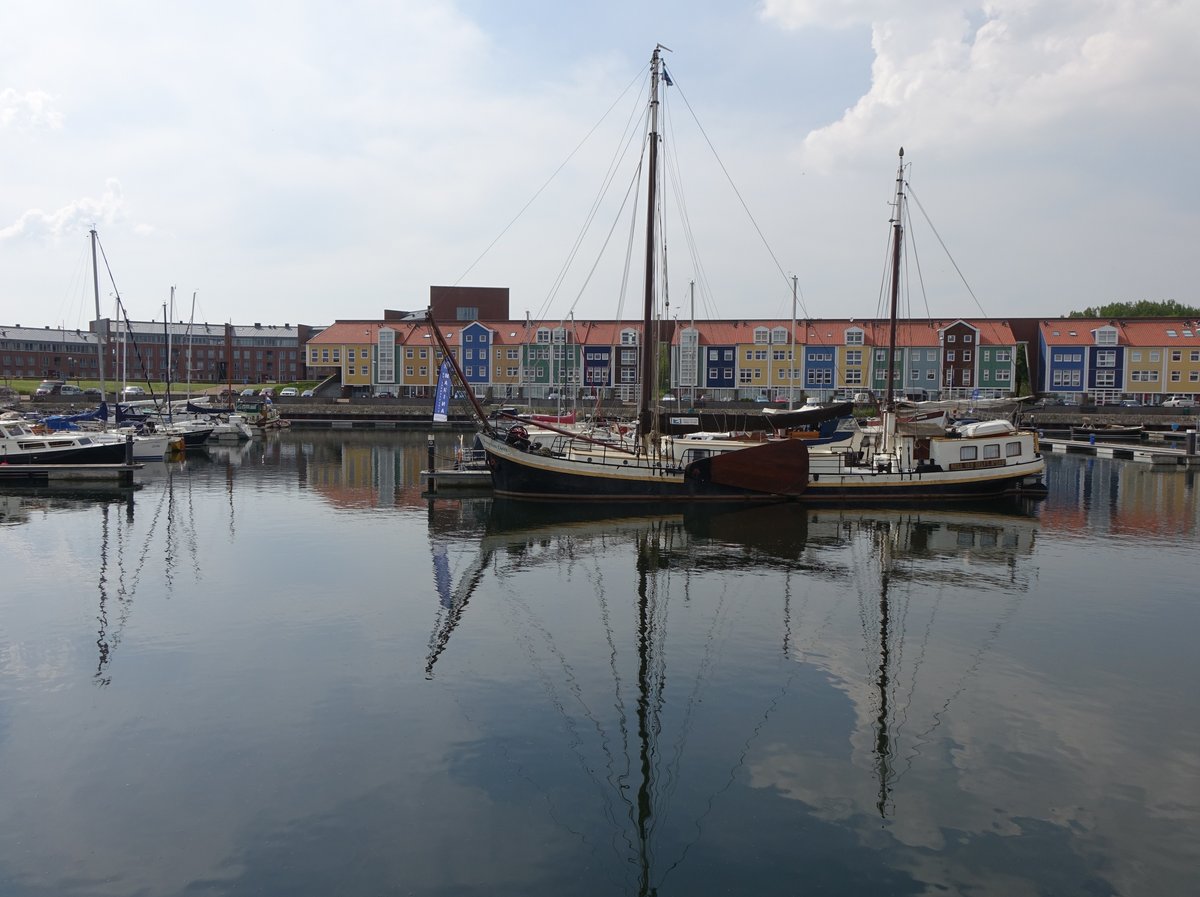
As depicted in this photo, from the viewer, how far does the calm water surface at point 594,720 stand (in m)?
11.4

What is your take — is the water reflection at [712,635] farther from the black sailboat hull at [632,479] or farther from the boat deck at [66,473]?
the boat deck at [66,473]

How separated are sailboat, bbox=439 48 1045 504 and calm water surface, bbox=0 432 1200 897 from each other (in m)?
9.27

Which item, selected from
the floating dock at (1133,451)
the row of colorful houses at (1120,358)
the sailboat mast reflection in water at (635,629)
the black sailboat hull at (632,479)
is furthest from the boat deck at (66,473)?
the row of colorful houses at (1120,358)

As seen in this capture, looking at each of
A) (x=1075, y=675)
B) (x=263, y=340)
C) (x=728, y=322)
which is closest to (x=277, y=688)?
(x=1075, y=675)

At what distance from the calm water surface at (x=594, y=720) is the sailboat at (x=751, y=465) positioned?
927 cm

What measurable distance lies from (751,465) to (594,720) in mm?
25960

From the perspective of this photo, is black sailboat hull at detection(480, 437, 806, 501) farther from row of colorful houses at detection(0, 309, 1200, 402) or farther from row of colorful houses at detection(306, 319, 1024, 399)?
row of colorful houses at detection(306, 319, 1024, 399)

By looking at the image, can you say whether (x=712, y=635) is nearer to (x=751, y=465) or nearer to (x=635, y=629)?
(x=635, y=629)

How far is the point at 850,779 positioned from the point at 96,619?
1775 cm

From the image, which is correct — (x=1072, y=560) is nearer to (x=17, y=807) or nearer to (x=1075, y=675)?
(x=1075, y=675)

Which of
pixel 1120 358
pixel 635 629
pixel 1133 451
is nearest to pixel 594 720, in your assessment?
pixel 635 629

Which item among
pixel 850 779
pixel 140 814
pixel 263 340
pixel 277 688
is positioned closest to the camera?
pixel 140 814

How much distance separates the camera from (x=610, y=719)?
52.1 feet

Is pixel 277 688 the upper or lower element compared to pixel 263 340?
lower
